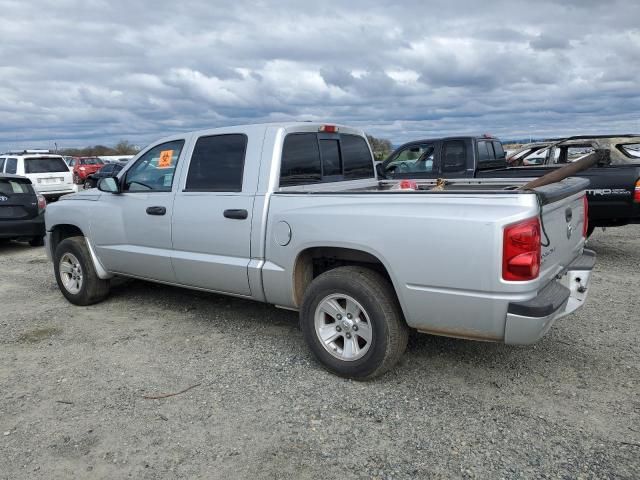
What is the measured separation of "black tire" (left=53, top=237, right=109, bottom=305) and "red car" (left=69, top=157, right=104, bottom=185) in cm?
2498

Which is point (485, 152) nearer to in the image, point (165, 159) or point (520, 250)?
point (165, 159)

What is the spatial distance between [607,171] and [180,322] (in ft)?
20.0

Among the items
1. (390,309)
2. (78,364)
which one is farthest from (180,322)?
(390,309)

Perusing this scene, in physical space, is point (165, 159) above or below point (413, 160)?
above

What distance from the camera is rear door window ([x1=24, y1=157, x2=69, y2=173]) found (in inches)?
632

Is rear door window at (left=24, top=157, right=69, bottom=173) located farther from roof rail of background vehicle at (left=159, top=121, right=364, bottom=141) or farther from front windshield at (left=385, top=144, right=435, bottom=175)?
roof rail of background vehicle at (left=159, top=121, right=364, bottom=141)

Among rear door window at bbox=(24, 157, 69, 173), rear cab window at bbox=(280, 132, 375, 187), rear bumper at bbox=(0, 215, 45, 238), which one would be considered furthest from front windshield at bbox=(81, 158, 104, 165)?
rear cab window at bbox=(280, 132, 375, 187)

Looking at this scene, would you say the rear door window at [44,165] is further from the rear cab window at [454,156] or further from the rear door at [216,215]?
the rear door at [216,215]

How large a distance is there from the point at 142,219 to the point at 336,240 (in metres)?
2.35

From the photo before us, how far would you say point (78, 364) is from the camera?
4.37 metres

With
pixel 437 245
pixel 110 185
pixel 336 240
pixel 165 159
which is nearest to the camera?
pixel 437 245

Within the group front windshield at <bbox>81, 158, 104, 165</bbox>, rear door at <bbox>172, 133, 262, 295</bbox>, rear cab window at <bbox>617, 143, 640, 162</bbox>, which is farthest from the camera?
front windshield at <bbox>81, 158, 104, 165</bbox>

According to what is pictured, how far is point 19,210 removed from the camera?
998cm

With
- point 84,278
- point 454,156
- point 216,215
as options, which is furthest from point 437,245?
point 454,156
